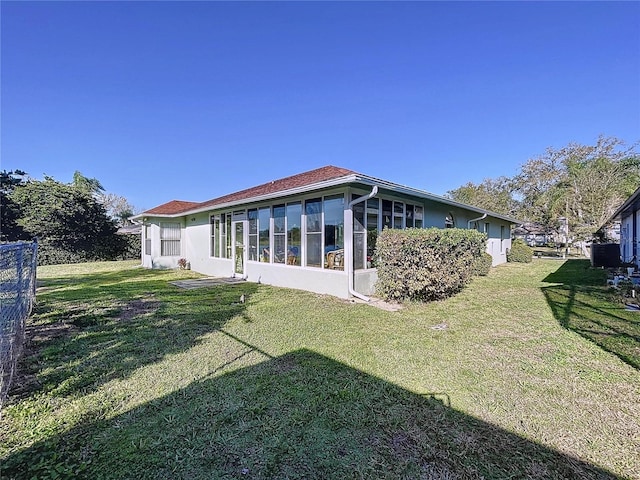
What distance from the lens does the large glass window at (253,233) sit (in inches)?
411

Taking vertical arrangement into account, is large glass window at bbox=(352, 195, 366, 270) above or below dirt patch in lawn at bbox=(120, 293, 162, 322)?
above

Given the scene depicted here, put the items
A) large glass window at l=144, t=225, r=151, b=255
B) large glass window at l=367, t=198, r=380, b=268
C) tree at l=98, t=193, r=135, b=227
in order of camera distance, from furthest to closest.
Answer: tree at l=98, t=193, r=135, b=227
large glass window at l=144, t=225, r=151, b=255
large glass window at l=367, t=198, r=380, b=268

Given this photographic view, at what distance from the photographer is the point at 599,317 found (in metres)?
5.55

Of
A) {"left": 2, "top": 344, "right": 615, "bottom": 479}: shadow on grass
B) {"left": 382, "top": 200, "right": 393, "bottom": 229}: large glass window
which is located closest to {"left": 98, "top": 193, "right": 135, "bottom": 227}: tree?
{"left": 382, "top": 200, "right": 393, "bottom": 229}: large glass window

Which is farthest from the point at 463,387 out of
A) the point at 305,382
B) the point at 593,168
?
the point at 593,168

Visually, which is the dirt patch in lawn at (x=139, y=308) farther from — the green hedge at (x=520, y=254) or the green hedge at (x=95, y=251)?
the green hedge at (x=520, y=254)

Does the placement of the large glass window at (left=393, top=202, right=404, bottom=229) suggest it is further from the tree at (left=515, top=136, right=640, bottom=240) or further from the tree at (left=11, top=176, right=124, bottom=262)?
the tree at (left=515, top=136, right=640, bottom=240)

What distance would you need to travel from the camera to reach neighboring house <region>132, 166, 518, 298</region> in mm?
7402

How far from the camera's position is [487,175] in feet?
114

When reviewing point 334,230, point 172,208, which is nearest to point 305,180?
point 334,230

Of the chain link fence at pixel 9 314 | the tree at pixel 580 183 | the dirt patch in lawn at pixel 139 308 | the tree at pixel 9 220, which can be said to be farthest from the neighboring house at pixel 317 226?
the tree at pixel 580 183

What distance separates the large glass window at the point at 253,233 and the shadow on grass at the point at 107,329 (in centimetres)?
179

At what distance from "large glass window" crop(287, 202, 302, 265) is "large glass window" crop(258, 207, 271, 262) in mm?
1079

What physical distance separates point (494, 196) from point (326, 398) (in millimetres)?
35921
